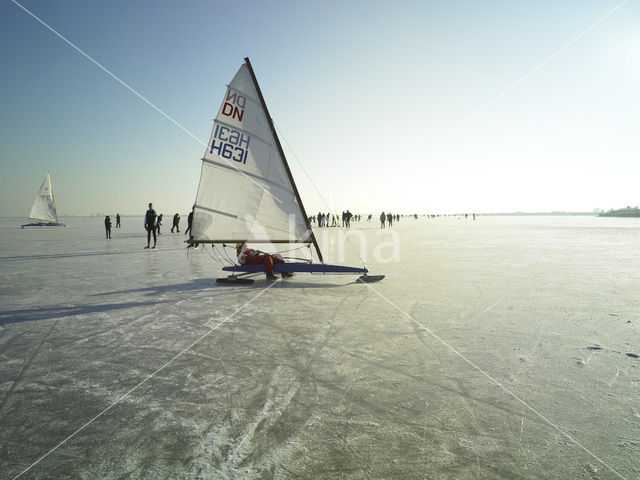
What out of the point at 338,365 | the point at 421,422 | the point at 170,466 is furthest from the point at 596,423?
the point at 170,466

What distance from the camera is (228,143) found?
7.91 metres

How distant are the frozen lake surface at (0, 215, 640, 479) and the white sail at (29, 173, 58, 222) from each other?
43.7 metres

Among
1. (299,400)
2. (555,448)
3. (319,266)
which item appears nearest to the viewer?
(555,448)

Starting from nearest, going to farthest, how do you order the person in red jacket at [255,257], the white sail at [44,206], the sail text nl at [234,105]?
1. the sail text nl at [234,105]
2. the person in red jacket at [255,257]
3. the white sail at [44,206]

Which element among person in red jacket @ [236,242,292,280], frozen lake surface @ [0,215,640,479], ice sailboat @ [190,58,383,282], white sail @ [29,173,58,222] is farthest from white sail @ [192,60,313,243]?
white sail @ [29,173,58,222]

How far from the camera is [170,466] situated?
2062mm

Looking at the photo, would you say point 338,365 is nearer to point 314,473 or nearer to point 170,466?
point 314,473

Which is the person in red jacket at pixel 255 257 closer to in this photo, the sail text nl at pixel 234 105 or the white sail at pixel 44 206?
the sail text nl at pixel 234 105

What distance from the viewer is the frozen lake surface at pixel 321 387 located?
7.00 ft

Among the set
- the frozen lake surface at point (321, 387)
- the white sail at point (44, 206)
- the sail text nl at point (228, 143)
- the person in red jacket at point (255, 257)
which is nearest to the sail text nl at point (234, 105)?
the sail text nl at point (228, 143)

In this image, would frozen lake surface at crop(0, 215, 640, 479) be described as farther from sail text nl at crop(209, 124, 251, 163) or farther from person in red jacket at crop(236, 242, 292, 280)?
sail text nl at crop(209, 124, 251, 163)

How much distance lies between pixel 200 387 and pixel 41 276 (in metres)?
8.86

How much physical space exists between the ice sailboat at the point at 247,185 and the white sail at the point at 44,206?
43065 mm

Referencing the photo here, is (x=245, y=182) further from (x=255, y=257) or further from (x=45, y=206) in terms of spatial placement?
(x=45, y=206)
